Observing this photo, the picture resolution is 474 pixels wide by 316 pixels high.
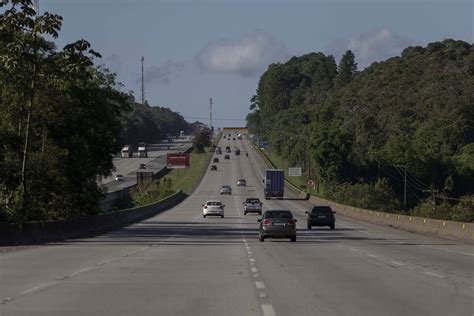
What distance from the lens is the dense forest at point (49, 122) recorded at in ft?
Result: 154

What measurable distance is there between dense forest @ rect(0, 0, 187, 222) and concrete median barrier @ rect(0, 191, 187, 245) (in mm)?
1774

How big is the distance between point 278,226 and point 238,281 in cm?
2147

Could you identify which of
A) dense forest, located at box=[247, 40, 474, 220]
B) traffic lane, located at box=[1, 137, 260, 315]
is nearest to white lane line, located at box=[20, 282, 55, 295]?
traffic lane, located at box=[1, 137, 260, 315]

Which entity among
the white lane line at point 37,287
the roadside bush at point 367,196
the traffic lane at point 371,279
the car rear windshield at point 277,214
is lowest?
the traffic lane at point 371,279

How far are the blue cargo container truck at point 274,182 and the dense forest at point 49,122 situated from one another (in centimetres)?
5494

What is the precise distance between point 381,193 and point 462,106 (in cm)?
2887

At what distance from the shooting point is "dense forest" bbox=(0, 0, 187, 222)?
46.9m

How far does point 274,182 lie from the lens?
120m

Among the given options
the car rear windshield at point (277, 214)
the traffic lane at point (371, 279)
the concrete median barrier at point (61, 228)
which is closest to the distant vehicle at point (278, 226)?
the car rear windshield at point (277, 214)

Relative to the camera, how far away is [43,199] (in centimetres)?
5594

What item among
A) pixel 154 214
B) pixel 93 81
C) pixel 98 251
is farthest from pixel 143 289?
pixel 154 214

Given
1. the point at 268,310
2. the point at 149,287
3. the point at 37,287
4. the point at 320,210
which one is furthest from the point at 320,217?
the point at 268,310

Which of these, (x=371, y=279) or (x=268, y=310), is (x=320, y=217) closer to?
(x=371, y=279)

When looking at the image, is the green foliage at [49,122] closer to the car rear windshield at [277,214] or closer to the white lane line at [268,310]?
the car rear windshield at [277,214]
